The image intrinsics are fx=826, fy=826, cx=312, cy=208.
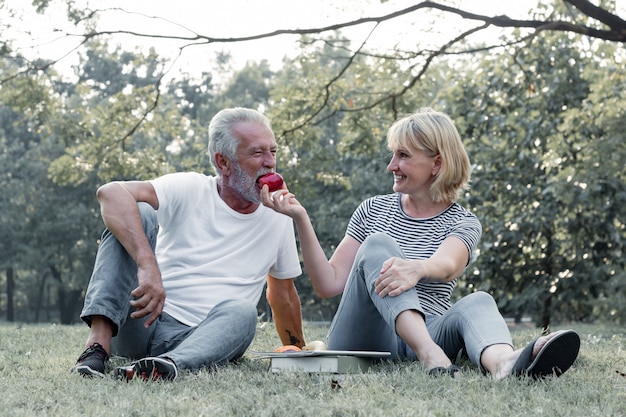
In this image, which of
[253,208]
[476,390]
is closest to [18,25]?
[253,208]

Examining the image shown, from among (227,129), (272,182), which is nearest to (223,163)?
(227,129)

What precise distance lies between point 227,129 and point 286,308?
38.1 inches

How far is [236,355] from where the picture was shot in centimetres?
394

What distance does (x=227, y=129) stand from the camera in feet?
13.9

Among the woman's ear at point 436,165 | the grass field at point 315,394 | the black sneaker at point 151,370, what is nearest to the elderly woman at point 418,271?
the woman's ear at point 436,165

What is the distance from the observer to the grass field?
265cm

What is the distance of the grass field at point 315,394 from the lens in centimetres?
265

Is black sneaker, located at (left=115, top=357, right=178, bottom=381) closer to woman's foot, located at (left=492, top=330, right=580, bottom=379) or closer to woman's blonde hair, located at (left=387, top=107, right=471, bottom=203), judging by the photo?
woman's foot, located at (left=492, top=330, right=580, bottom=379)

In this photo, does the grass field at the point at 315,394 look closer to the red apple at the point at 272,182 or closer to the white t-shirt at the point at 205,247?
the white t-shirt at the point at 205,247

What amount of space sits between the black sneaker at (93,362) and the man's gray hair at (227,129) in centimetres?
109

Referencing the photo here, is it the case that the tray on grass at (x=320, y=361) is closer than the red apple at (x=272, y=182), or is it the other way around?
the tray on grass at (x=320, y=361)

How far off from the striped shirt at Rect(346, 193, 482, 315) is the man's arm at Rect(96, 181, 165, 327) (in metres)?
1.05

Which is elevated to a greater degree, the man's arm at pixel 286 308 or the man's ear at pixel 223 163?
the man's ear at pixel 223 163

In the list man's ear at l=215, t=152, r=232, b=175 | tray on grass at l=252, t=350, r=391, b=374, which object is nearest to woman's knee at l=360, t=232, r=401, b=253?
tray on grass at l=252, t=350, r=391, b=374
